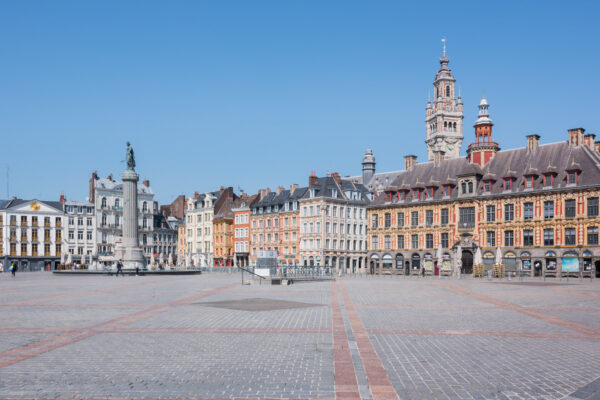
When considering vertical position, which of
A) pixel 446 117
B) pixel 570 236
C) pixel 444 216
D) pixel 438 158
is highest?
pixel 446 117

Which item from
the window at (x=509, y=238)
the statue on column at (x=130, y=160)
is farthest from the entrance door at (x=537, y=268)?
the statue on column at (x=130, y=160)

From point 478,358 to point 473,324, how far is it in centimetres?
540

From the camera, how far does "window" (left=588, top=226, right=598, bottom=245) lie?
53031 mm

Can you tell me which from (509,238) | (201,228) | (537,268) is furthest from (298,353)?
(201,228)

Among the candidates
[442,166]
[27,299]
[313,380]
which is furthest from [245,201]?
[313,380]

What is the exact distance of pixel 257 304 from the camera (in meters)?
22.8

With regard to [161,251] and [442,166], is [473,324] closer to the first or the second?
[442,166]

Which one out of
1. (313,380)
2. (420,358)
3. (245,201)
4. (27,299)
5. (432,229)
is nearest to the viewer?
(313,380)

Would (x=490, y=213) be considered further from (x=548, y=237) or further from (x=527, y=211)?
(x=548, y=237)

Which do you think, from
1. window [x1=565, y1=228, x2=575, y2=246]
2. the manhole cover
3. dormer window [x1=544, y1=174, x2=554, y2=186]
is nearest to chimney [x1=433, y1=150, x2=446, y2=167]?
dormer window [x1=544, y1=174, x2=554, y2=186]

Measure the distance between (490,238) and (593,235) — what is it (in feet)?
35.4

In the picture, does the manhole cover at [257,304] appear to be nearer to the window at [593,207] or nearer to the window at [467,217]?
the window at [593,207]

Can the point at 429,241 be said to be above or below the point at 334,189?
below

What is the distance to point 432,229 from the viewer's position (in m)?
66.8
